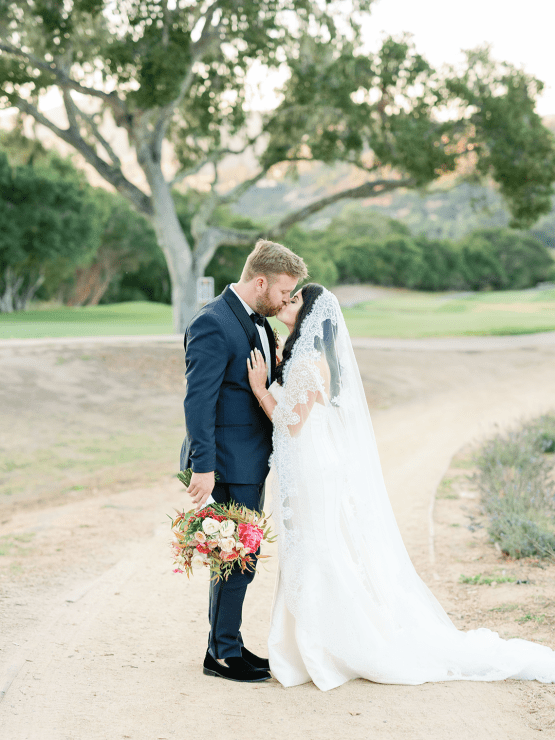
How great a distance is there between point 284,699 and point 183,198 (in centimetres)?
4656

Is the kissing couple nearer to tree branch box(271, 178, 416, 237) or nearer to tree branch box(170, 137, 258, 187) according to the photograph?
tree branch box(271, 178, 416, 237)

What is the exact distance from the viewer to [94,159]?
2162 cm

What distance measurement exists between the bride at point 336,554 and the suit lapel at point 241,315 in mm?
112

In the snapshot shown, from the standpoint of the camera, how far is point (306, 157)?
897 inches

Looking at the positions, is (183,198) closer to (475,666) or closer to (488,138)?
(488,138)

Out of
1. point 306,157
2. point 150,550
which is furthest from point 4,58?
point 150,550

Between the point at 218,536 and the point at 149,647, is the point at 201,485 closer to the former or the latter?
the point at 218,536

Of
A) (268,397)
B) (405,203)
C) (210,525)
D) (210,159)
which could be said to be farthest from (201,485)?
(405,203)

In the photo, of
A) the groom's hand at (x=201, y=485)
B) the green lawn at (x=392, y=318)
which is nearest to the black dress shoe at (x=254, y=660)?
the groom's hand at (x=201, y=485)

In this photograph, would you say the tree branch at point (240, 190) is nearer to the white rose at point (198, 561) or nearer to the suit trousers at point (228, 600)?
the suit trousers at point (228, 600)

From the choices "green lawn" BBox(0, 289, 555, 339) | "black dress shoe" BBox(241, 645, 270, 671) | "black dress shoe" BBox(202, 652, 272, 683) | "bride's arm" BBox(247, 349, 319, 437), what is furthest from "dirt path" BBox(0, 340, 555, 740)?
"green lawn" BBox(0, 289, 555, 339)

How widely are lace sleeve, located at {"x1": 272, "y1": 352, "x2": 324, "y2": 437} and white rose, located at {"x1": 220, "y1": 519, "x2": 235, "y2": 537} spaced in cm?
53

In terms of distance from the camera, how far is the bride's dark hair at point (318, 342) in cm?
347

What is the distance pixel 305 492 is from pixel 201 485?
55 centimetres
